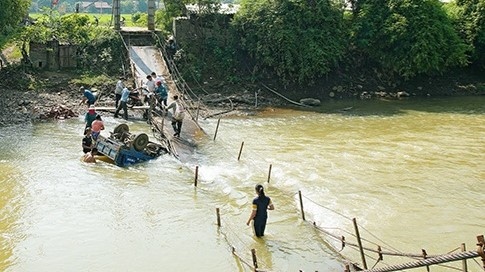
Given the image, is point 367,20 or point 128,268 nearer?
point 128,268

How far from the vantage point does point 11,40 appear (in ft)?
90.1

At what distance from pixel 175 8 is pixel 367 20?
33.6 ft

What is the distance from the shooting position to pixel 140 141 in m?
17.9

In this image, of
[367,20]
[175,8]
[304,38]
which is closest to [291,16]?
[304,38]

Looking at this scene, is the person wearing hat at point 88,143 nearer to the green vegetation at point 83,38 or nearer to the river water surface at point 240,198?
the river water surface at point 240,198

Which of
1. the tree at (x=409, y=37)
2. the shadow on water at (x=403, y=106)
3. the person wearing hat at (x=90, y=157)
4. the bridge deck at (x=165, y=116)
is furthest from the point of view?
the tree at (x=409, y=37)

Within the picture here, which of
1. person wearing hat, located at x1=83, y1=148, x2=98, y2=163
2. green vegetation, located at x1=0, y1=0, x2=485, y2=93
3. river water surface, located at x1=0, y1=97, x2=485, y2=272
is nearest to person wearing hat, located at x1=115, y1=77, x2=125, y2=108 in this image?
river water surface, located at x1=0, y1=97, x2=485, y2=272

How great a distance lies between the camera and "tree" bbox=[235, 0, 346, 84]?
95.0ft

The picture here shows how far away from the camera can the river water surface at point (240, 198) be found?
12156 millimetres

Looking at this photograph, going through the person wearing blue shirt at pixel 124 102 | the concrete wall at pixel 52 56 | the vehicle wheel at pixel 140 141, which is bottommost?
the vehicle wheel at pixel 140 141

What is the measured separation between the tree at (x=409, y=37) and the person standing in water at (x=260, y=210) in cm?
1922

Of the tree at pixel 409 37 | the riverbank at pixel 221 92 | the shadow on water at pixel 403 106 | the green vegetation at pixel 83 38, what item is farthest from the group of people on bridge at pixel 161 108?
the tree at pixel 409 37

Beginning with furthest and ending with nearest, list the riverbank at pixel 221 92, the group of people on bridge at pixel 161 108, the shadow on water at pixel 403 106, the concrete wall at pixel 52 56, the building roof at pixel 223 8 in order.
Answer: the building roof at pixel 223 8 → the concrete wall at pixel 52 56 → the shadow on water at pixel 403 106 → the riverbank at pixel 221 92 → the group of people on bridge at pixel 161 108

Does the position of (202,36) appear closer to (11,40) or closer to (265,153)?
(11,40)
